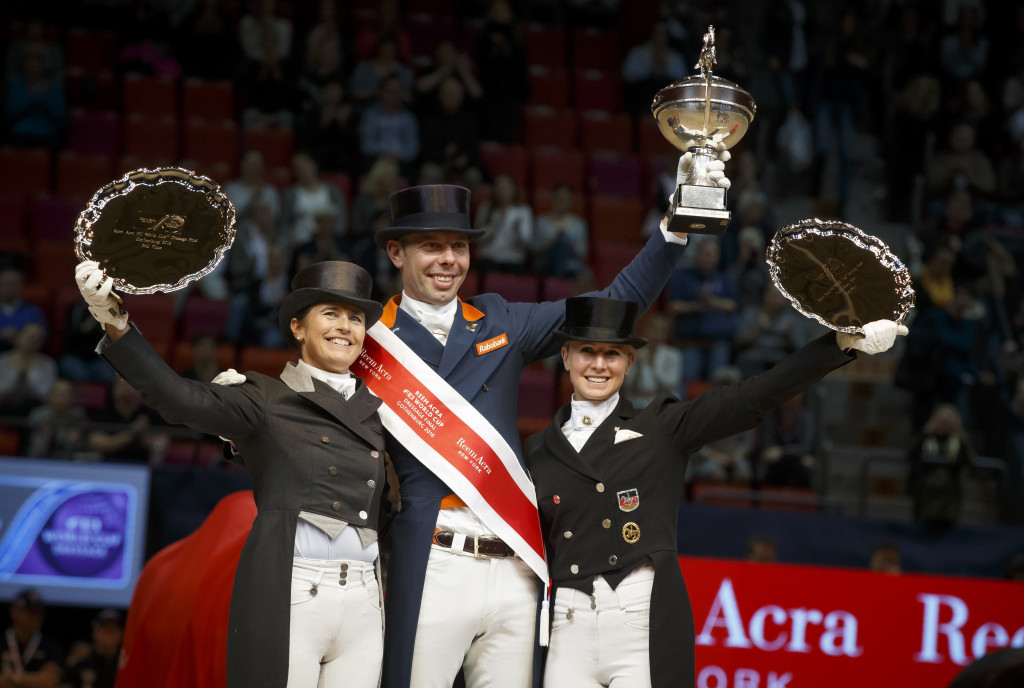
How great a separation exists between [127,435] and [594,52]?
6368 mm

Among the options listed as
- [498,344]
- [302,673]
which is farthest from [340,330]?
[302,673]

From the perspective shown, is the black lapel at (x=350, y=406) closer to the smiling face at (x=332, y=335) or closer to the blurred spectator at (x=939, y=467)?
the smiling face at (x=332, y=335)

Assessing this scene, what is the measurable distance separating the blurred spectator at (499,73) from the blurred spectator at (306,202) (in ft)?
6.09

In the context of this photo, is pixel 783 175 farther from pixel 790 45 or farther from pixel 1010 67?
Answer: pixel 1010 67

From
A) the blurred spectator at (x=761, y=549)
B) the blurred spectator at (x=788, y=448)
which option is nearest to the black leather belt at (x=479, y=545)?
the blurred spectator at (x=761, y=549)

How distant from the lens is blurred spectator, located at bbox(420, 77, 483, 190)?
10141 millimetres

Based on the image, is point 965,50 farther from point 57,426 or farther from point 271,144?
point 57,426

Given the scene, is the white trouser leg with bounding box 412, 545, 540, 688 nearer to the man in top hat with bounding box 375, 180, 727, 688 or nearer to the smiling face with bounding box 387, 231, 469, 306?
the man in top hat with bounding box 375, 180, 727, 688

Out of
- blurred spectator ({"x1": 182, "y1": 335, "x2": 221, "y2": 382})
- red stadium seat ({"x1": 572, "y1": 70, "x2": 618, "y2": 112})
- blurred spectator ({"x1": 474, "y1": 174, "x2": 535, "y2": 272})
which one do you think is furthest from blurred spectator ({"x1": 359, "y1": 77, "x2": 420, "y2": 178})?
blurred spectator ({"x1": 182, "y1": 335, "x2": 221, "y2": 382})

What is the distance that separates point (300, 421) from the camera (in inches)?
142

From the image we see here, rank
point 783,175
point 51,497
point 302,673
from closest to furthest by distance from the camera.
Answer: point 302,673, point 51,497, point 783,175

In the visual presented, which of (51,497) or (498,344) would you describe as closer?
(498,344)

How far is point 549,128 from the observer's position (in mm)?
11297

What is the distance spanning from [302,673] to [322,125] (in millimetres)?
7715
